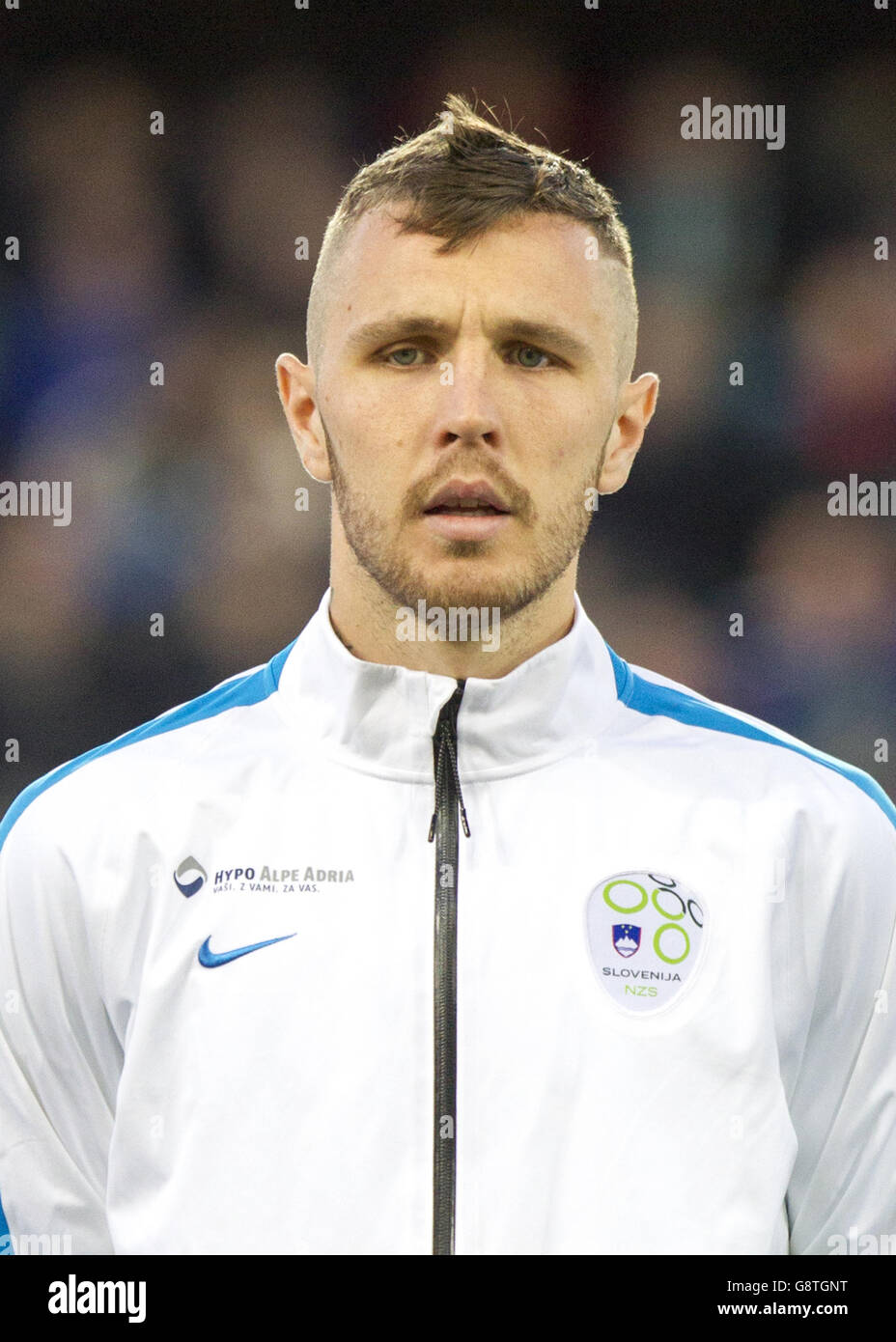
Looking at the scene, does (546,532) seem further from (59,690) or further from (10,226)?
(10,226)

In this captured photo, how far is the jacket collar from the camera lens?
1.97 m

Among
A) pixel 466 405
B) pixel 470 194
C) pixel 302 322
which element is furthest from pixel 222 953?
pixel 302 322

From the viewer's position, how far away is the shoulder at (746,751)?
2031 mm

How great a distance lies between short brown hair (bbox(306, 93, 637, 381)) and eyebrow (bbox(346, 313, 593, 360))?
10cm

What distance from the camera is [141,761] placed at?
2.09 meters

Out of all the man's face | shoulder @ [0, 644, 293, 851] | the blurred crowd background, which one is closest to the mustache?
the man's face

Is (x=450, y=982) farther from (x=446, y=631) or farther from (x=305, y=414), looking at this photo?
(x=305, y=414)

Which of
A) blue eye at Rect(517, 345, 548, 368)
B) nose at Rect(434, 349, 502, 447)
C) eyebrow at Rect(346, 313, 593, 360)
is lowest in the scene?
nose at Rect(434, 349, 502, 447)

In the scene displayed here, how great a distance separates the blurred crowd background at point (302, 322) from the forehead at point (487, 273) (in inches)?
55.5

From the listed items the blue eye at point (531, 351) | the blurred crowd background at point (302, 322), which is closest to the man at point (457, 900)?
the blue eye at point (531, 351)

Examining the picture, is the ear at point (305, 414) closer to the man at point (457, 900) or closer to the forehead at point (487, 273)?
the man at point (457, 900)

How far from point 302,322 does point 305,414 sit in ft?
4.80

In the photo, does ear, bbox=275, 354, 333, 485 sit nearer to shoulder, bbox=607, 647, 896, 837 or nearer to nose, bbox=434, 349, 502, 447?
nose, bbox=434, 349, 502, 447

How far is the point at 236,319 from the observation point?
11.7 feet
